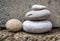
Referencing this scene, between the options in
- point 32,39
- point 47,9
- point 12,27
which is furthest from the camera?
point 47,9

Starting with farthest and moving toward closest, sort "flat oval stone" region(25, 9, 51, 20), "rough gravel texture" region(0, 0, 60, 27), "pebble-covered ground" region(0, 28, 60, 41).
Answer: "rough gravel texture" region(0, 0, 60, 27) → "flat oval stone" region(25, 9, 51, 20) → "pebble-covered ground" region(0, 28, 60, 41)

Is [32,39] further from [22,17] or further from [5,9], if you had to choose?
[5,9]

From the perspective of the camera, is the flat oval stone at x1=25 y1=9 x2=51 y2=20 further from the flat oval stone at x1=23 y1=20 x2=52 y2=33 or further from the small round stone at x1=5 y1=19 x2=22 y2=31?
the small round stone at x1=5 y1=19 x2=22 y2=31

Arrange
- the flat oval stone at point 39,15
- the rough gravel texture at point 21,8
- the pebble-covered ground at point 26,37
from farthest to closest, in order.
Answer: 1. the rough gravel texture at point 21,8
2. the flat oval stone at point 39,15
3. the pebble-covered ground at point 26,37

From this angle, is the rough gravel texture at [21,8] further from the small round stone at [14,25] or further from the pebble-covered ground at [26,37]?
the pebble-covered ground at [26,37]

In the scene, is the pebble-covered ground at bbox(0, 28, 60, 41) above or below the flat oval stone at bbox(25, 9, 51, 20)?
below

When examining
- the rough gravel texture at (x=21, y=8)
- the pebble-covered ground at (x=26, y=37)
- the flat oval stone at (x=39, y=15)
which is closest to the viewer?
the pebble-covered ground at (x=26, y=37)

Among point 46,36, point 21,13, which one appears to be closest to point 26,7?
point 21,13

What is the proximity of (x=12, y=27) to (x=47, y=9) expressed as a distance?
0.57m

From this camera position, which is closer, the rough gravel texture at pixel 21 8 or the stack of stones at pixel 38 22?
the stack of stones at pixel 38 22

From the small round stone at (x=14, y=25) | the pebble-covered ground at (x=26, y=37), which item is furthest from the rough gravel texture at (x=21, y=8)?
the pebble-covered ground at (x=26, y=37)

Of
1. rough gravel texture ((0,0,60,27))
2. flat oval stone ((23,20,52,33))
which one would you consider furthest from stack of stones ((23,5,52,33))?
rough gravel texture ((0,0,60,27))

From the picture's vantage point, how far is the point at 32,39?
1.89 meters

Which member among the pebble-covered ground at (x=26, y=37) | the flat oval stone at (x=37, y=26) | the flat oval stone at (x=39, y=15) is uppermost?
the flat oval stone at (x=39, y=15)
